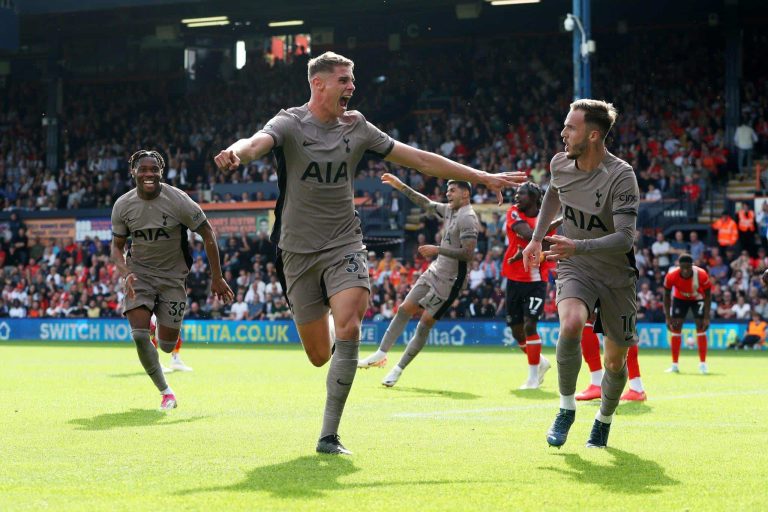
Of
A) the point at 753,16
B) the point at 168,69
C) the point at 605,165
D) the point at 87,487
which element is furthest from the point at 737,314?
the point at 168,69

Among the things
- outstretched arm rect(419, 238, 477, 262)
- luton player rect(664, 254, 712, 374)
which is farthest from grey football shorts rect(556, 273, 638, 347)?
luton player rect(664, 254, 712, 374)

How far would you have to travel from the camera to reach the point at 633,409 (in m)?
12.4

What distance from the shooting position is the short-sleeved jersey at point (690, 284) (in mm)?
20688

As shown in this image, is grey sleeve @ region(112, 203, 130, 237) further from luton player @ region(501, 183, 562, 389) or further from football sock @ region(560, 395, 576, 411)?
football sock @ region(560, 395, 576, 411)

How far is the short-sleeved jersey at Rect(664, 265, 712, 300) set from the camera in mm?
20688

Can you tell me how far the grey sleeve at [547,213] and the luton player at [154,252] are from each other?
407 centimetres

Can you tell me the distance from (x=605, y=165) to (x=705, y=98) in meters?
31.6

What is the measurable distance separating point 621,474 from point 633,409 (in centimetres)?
478

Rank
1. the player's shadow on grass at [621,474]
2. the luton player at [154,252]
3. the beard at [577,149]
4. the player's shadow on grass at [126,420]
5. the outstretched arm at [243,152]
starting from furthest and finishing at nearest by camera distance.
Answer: the luton player at [154,252] → the player's shadow on grass at [126,420] → the beard at [577,149] → the outstretched arm at [243,152] → the player's shadow on grass at [621,474]

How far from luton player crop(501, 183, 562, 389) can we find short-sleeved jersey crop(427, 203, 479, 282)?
48cm

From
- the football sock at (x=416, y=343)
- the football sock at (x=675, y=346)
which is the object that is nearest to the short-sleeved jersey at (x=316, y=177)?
the football sock at (x=416, y=343)

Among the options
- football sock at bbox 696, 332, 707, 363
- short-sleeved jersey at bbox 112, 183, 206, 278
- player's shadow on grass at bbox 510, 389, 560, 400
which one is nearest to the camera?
short-sleeved jersey at bbox 112, 183, 206, 278

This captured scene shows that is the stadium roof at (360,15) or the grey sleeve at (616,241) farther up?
the stadium roof at (360,15)

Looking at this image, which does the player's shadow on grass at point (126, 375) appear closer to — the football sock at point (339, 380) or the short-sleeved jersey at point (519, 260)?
the short-sleeved jersey at point (519, 260)
